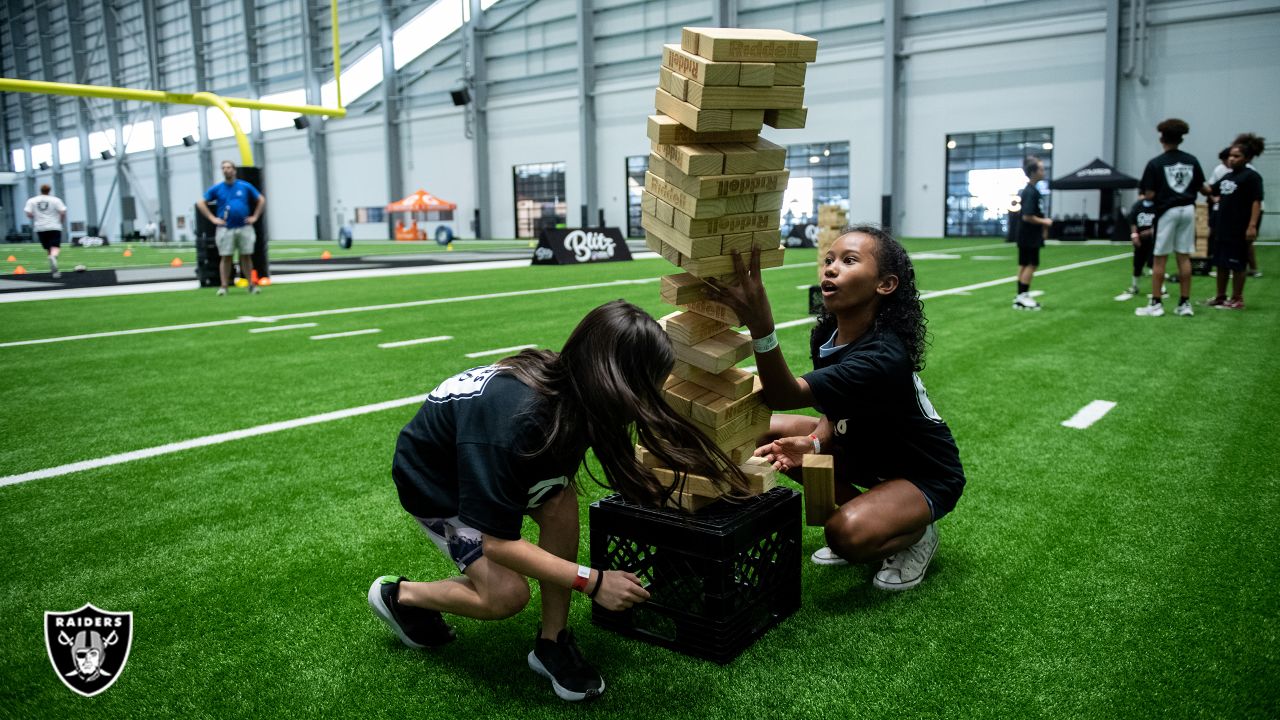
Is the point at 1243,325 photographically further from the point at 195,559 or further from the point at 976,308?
the point at 195,559

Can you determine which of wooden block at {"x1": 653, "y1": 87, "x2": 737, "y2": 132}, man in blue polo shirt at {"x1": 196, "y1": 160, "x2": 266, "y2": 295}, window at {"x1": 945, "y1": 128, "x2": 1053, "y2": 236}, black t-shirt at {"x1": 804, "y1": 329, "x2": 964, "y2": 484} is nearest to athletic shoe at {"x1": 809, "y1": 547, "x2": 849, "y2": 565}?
black t-shirt at {"x1": 804, "y1": 329, "x2": 964, "y2": 484}

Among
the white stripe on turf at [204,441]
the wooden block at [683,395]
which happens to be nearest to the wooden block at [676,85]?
the wooden block at [683,395]

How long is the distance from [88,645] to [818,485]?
6.75 ft

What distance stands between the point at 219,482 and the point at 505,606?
2.29 metres

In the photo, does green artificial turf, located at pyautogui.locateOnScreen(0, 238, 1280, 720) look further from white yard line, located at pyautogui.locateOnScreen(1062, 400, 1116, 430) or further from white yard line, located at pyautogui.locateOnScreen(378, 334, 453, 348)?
white yard line, located at pyautogui.locateOnScreen(378, 334, 453, 348)

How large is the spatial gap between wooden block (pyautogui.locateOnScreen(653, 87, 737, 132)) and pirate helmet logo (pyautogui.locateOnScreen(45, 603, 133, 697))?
204 centimetres

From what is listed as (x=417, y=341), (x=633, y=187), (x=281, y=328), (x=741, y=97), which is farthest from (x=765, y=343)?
(x=633, y=187)

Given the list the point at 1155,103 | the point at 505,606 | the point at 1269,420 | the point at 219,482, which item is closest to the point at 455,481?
the point at 505,606

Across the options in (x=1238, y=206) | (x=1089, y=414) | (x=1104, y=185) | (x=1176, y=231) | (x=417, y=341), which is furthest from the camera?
(x=1104, y=185)

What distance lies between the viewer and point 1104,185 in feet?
75.1

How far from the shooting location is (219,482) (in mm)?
3922

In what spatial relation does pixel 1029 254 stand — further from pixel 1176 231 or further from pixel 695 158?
pixel 695 158

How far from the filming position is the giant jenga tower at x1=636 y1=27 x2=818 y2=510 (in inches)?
92.7

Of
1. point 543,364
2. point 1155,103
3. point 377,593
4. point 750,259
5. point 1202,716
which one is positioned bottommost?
point 1202,716
